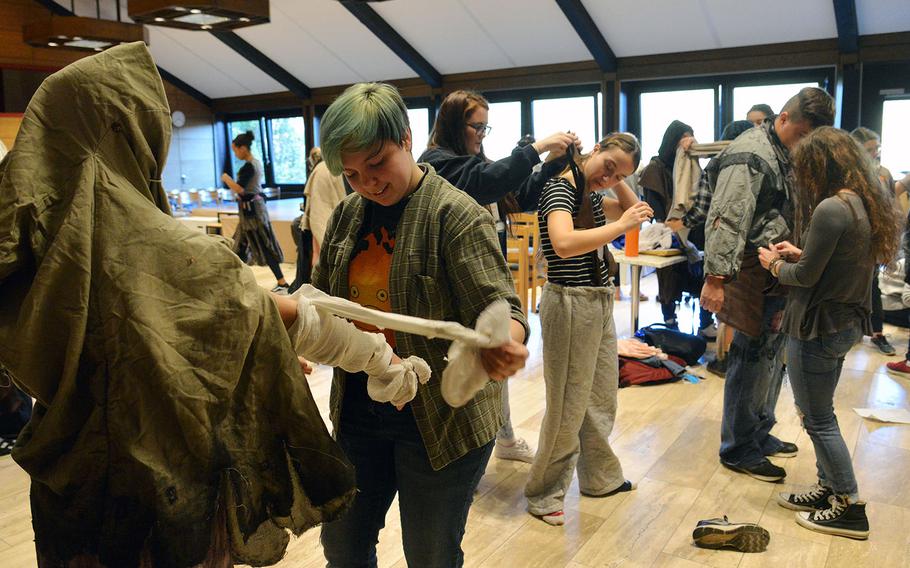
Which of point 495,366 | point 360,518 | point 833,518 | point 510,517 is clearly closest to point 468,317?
point 495,366

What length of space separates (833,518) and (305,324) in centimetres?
237

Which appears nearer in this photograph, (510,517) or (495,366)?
(495,366)

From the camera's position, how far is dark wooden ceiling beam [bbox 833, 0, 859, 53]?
22.1 feet

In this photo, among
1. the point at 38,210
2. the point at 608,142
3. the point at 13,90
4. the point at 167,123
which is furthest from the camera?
the point at 13,90

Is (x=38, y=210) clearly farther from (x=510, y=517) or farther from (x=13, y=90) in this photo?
(x=13, y=90)

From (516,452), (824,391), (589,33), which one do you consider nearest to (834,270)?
(824,391)

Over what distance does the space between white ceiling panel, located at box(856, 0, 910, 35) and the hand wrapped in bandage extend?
7145 mm

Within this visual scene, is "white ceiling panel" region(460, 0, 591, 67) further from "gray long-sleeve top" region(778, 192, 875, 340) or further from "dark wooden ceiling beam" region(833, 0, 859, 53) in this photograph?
"gray long-sleeve top" region(778, 192, 875, 340)

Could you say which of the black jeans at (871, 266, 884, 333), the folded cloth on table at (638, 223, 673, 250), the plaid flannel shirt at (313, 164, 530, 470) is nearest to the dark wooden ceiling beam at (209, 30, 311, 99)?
the folded cloth on table at (638, 223, 673, 250)

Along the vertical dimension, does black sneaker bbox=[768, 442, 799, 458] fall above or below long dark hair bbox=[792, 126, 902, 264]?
below

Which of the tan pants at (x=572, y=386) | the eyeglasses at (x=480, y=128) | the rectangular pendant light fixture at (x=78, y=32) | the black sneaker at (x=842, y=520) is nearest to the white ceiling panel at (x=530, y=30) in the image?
the rectangular pendant light fixture at (x=78, y=32)

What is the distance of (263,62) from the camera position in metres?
11.2

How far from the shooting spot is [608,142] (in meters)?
2.57

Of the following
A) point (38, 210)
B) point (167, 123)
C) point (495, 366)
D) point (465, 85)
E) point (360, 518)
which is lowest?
point (360, 518)
